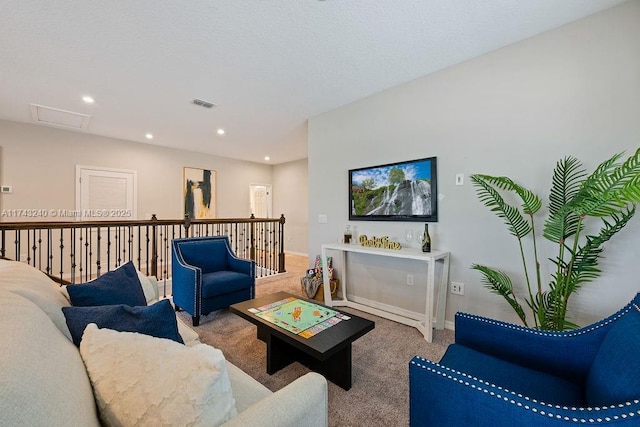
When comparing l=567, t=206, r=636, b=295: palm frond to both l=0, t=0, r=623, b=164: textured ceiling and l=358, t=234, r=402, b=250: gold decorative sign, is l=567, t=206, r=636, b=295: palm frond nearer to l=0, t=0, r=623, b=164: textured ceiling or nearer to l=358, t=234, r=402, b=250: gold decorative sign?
l=358, t=234, r=402, b=250: gold decorative sign

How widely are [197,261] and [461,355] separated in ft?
9.28

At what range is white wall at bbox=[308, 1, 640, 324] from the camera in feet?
6.57

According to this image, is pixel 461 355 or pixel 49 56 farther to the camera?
pixel 49 56

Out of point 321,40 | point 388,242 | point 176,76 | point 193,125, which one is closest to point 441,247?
point 388,242

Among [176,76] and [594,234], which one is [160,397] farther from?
[176,76]

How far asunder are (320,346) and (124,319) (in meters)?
1.00

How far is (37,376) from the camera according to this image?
1.98 ft

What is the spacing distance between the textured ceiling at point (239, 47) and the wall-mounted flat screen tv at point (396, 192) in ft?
3.25

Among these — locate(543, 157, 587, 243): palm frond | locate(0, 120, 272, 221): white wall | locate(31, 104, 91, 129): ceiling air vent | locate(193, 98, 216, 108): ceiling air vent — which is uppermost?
locate(193, 98, 216, 108): ceiling air vent

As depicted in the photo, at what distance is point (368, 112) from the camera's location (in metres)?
3.45

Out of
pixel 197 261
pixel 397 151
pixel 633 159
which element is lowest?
pixel 197 261

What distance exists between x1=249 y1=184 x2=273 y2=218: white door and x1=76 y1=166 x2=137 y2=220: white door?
2853 millimetres

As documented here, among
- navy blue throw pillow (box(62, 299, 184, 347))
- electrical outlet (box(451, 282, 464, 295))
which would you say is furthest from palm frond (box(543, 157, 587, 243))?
navy blue throw pillow (box(62, 299, 184, 347))

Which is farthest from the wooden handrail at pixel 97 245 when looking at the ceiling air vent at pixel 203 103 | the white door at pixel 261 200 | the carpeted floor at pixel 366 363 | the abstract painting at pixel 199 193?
the white door at pixel 261 200
